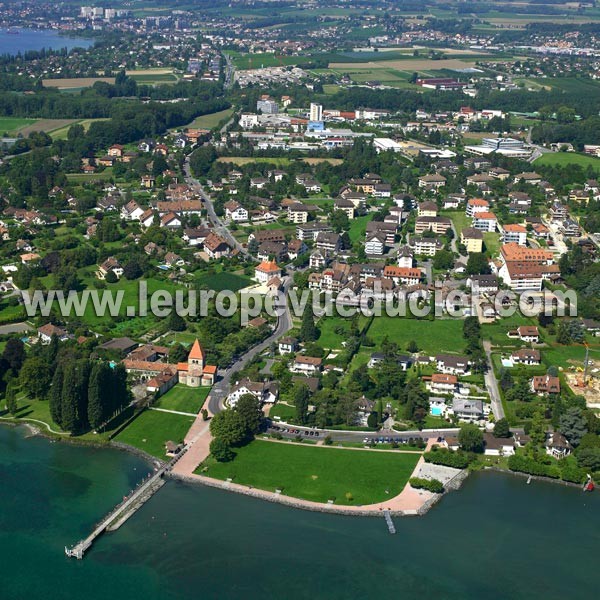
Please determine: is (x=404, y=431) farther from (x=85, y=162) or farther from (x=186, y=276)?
(x=85, y=162)

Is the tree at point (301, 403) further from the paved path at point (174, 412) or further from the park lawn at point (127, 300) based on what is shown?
the park lawn at point (127, 300)

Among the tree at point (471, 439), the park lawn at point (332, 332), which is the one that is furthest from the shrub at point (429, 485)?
the park lawn at point (332, 332)

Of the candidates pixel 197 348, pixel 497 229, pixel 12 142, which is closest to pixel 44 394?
pixel 197 348

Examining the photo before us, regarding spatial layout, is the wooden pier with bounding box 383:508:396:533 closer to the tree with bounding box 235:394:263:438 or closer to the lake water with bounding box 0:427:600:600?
the lake water with bounding box 0:427:600:600

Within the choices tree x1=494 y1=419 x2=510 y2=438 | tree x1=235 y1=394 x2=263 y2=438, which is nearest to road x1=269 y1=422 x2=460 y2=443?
tree x1=235 y1=394 x2=263 y2=438

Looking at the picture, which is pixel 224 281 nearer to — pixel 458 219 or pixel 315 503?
pixel 458 219

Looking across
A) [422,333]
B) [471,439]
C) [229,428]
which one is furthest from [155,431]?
[422,333]
